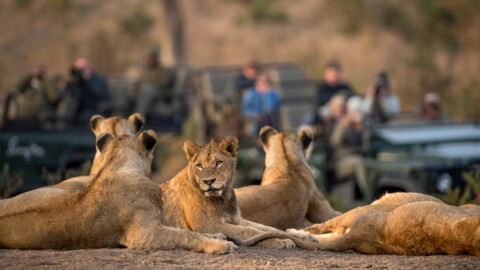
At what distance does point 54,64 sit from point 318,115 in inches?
806

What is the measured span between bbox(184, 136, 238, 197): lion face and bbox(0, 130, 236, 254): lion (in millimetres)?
274

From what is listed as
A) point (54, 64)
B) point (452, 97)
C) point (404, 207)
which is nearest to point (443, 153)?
point (404, 207)

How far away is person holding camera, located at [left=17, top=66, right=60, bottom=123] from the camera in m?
12.4

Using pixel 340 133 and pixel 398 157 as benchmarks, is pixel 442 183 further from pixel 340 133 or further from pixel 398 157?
pixel 340 133

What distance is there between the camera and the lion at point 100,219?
16.7 ft

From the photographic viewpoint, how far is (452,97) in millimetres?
22328

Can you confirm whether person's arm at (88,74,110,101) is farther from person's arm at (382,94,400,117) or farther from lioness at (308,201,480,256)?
lioness at (308,201,480,256)

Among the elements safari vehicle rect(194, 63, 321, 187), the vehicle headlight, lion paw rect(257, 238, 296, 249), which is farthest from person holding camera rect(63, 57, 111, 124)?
lion paw rect(257, 238, 296, 249)

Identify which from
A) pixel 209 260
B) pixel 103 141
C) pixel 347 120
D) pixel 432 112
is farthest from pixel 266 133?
pixel 432 112

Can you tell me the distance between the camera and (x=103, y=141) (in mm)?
5652

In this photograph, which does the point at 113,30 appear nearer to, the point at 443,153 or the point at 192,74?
the point at 192,74

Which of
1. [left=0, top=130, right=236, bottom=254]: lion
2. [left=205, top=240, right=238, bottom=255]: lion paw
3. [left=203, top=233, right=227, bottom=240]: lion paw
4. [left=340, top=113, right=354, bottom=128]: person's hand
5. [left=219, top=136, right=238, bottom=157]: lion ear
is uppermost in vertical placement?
[left=340, top=113, right=354, bottom=128]: person's hand

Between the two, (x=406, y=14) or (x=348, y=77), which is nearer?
(x=348, y=77)

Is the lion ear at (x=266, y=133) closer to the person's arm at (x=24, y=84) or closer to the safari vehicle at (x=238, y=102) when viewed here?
the safari vehicle at (x=238, y=102)
